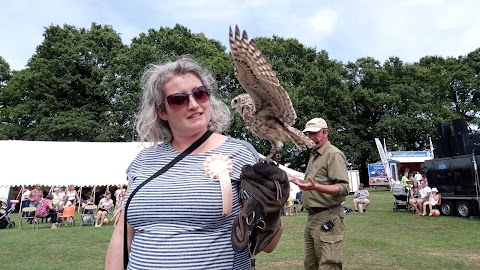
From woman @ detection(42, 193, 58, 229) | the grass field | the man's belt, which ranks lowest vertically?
the grass field

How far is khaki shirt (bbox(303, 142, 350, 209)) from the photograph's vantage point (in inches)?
146

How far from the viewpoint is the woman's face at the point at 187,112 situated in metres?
1.82

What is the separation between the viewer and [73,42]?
117ft

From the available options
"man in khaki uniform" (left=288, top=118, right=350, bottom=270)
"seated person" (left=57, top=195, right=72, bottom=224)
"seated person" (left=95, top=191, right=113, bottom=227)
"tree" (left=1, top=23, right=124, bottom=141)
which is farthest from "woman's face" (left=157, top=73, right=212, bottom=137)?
"tree" (left=1, top=23, right=124, bottom=141)

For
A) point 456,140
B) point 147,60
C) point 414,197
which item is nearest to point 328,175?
point 456,140

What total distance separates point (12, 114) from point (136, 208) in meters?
Result: 36.7

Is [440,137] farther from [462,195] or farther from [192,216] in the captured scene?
[192,216]

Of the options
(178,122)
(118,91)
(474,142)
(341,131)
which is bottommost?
(178,122)

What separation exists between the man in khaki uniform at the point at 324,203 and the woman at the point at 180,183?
175 cm

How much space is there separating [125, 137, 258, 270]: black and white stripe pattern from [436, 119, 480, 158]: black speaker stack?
13.5 m

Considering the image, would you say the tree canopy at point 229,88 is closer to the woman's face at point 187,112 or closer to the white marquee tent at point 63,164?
the white marquee tent at point 63,164

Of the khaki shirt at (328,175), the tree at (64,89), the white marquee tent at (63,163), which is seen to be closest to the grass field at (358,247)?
the khaki shirt at (328,175)

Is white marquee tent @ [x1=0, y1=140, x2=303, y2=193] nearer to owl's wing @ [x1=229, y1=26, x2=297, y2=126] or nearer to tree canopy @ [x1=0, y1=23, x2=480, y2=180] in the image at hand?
tree canopy @ [x1=0, y1=23, x2=480, y2=180]

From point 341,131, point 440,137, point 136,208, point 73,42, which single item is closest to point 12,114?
point 73,42
